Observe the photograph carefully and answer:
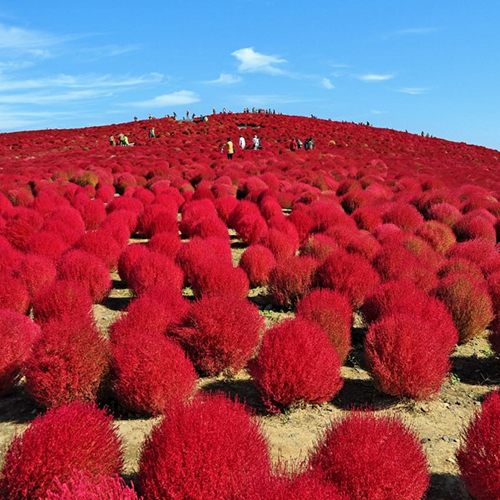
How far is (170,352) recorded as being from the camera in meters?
3.91

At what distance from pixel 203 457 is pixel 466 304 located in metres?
3.99

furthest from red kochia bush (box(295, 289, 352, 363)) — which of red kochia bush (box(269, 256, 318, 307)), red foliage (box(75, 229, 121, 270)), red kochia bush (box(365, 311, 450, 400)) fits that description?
red foliage (box(75, 229, 121, 270))

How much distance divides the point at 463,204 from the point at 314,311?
8879 mm

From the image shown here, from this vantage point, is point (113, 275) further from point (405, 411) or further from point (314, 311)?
point (405, 411)

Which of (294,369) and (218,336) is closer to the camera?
(294,369)

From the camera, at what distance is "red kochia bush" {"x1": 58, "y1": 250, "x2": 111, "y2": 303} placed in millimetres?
6329

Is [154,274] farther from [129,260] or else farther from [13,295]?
[13,295]

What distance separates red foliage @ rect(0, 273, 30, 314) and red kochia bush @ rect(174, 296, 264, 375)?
7.11 feet

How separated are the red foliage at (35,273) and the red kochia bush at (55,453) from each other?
11.7 feet

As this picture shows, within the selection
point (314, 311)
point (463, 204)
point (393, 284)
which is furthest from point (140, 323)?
point (463, 204)

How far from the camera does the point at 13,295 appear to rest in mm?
5633

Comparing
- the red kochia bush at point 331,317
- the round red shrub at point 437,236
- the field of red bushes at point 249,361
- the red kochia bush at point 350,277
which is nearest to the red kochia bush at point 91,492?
the field of red bushes at point 249,361

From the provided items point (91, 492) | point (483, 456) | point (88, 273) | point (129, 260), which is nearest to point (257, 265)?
point (129, 260)

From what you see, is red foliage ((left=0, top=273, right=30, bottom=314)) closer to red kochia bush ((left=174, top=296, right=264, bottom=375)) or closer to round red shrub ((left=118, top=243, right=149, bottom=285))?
round red shrub ((left=118, top=243, right=149, bottom=285))
